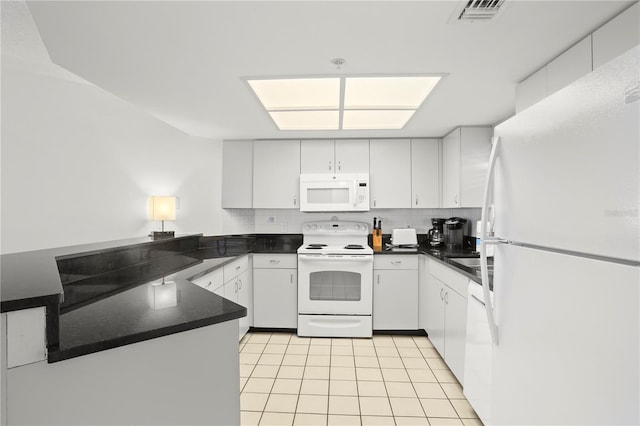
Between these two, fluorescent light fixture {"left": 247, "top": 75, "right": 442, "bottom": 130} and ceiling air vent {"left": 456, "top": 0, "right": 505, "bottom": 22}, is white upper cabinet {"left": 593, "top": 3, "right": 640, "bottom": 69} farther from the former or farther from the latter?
fluorescent light fixture {"left": 247, "top": 75, "right": 442, "bottom": 130}

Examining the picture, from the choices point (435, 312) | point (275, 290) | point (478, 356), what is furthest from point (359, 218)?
point (478, 356)

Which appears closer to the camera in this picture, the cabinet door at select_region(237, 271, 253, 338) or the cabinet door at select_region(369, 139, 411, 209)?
the cabinet door at select_region(237, 271, 253, 338)

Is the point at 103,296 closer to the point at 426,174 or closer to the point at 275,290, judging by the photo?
the point at 275,290

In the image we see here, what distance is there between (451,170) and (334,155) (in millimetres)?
1272

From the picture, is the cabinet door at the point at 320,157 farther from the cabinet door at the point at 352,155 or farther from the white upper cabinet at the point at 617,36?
the white upper cabinet at the point at 617,36

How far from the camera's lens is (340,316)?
11.1 feet

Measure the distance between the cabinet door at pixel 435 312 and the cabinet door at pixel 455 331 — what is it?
0.11 metres

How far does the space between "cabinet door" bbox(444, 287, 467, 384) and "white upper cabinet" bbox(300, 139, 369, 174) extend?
5.60 feet

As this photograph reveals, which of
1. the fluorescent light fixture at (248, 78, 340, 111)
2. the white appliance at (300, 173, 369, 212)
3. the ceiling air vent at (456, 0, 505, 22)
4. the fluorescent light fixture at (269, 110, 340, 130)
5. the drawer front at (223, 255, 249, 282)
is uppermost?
the fluorescent light fixture at (248, 78, 340, 111)

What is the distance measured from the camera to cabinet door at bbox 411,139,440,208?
3.64 meters

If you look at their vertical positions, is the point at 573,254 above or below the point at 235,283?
above

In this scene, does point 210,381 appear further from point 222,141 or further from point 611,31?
point 222,141

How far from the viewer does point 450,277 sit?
2559mm

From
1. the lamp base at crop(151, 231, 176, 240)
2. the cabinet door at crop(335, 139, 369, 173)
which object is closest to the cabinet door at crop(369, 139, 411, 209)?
the cabinet door at crop(335, 139, 369, 173)
